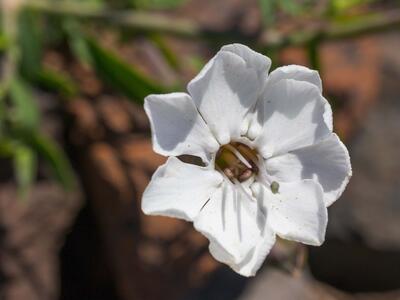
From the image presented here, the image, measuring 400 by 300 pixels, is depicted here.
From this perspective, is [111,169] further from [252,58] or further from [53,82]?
[252,58]

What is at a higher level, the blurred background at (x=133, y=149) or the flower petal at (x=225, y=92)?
the flower petal at (x=225, y=92)

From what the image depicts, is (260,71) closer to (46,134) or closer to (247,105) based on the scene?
(247,105)

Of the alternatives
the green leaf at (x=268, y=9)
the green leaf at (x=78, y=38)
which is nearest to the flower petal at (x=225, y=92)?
the green leaf at (x=268, y=9)

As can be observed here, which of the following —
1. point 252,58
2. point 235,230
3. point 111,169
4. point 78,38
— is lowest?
point 111,169

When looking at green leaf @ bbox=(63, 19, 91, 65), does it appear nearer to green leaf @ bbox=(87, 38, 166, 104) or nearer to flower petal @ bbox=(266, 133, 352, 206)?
green leaf @ bbox=(87, 38, 166, 104)

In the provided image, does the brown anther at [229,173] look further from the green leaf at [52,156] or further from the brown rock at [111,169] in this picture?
the brown rock at [111,169]

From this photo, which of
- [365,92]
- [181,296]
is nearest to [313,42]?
[365,92]

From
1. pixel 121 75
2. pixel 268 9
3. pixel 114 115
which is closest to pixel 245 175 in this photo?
pixel 268 9
